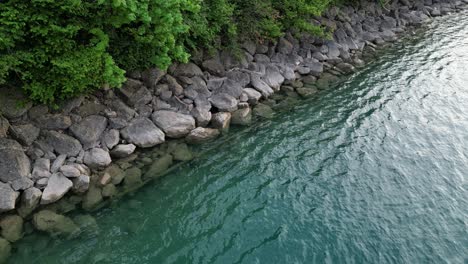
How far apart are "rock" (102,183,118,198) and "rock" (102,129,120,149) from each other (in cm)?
153

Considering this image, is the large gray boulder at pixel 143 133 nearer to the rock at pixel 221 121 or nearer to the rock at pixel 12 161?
the rock at pixel 221 121

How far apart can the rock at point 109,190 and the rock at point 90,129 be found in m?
1.63

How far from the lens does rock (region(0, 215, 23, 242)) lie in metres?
10.7

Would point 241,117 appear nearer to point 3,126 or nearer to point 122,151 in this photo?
point 122,151

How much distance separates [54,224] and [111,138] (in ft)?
11.6

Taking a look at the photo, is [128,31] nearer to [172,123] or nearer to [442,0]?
[172,123]

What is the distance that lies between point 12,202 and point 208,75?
367 inches

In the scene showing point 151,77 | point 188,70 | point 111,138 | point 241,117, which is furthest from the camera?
point 188,70

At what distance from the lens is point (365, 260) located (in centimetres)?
1079

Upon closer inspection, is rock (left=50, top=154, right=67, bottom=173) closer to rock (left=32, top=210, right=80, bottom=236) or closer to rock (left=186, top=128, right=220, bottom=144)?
rock (left=32, top=210, right=80, bottom=236)

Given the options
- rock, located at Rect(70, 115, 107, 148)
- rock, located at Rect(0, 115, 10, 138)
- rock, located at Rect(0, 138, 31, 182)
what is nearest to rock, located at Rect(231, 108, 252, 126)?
rock, located at Rect(70, 115, 107, 148)

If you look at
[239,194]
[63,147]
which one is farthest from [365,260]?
[63,147]

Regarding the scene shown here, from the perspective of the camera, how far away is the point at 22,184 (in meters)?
11.6

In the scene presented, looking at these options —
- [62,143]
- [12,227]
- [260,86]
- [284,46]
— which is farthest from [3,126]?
[284,46]
